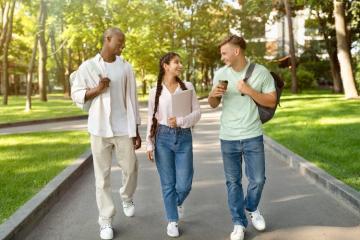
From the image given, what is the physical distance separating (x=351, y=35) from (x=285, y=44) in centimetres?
3144

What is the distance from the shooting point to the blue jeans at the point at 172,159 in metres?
5.03

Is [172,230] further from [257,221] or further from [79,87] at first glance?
[79,87]

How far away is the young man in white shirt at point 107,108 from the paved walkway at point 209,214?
478mm

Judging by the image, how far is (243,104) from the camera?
4812 millimetres

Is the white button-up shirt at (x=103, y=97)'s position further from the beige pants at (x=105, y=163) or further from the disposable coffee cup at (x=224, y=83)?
the disposable coffee cup at (x=224, y=83)

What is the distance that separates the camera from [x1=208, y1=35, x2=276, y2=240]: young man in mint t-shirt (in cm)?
477

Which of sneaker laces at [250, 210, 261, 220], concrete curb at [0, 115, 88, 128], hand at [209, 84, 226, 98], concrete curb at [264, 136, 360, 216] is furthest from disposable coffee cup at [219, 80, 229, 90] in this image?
concrete curb at [0, 115, 88, 128]

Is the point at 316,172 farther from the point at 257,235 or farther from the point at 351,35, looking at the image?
the point at 351,35

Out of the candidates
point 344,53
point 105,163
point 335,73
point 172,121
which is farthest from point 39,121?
point 335,73

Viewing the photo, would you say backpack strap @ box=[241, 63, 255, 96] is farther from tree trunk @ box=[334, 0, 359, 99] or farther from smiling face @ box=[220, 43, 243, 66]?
tree trunk @ box=[334, 0, 359, 99]

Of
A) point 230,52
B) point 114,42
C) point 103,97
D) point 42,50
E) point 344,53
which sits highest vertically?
point 42,50

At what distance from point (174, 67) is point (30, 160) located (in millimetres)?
5421

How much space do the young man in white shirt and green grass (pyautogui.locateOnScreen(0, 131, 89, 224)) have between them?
111 cm

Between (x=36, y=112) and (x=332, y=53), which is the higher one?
(x=332, y=53)
